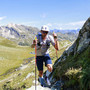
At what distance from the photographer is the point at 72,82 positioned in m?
9.90

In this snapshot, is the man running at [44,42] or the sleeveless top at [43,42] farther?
the sleeveless top at [43,42]

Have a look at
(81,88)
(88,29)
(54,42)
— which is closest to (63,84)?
(81,88)

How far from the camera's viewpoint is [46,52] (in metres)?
9.66

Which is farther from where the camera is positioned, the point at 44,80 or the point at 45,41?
the point at 44,80

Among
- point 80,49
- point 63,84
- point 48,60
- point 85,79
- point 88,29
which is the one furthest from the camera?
point 88,29

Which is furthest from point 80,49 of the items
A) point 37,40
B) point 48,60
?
point 37,40

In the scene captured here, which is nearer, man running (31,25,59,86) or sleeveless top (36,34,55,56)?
man running (31,25,59,86)

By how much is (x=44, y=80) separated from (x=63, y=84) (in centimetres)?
183

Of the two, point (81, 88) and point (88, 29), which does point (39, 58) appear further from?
point (88, 29)

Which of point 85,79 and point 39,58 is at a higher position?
point 39,58

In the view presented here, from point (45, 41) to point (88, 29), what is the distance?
28.3 ft

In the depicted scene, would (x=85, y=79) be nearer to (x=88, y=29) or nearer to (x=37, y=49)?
(x=37, y=49)

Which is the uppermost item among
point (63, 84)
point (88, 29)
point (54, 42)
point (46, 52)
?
point (88, 29)

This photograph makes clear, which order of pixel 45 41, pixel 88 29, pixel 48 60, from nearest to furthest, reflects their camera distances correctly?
1. pixel 45 41
2. pixel 48 60
3. pixel 88 29
